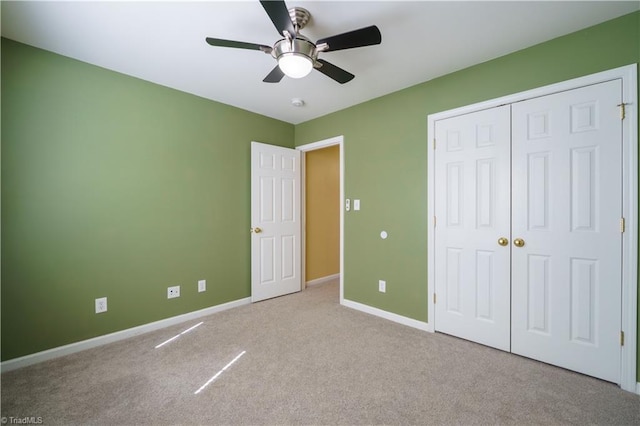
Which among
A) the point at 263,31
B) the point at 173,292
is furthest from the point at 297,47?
the point at 173,292

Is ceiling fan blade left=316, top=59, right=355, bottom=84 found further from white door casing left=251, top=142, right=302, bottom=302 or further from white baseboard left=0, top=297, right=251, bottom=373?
white baseboard left=0, top=297, right=251, bottom=373

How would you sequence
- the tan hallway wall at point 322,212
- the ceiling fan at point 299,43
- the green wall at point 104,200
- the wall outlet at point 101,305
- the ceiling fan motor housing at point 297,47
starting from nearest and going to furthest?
the ceiling fan at point 299,43 < the ceiling fan motor housing at point 297,47 < the green wall at point 104,200 < the wall outlet at point 101,305 < the tan hallway wall at point 322,212

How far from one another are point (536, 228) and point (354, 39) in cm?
196

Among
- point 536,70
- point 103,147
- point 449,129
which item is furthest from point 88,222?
point 536,70

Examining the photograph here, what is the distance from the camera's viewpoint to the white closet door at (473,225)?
229 centimetres

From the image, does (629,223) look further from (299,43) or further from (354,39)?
(299,43)

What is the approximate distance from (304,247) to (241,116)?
200cm

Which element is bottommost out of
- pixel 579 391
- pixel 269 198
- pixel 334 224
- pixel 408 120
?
pixel 579 391

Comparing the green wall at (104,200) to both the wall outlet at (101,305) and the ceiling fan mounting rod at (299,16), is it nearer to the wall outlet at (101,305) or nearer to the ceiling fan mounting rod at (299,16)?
the wall outlet at (101,305)

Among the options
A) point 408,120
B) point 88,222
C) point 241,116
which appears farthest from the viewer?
point 241,116

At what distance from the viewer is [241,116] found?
135 inches

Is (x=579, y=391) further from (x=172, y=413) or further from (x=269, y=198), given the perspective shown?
(x=269, y=198)

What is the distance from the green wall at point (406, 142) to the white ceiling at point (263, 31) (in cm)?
12

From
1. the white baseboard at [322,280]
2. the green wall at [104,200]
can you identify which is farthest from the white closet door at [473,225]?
the green wall at [104,200]
